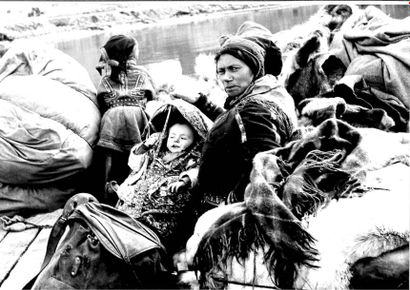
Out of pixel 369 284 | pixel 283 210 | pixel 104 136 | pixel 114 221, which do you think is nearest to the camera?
pixel 369 284

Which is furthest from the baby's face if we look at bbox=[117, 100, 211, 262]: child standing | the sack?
the sack

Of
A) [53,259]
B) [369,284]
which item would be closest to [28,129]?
[53,259]

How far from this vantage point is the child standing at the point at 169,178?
2695mm

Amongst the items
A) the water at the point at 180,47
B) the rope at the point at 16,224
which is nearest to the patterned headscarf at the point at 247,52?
the water at the point at 180,47

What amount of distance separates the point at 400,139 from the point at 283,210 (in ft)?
2.33

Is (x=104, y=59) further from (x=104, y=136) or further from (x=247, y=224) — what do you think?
(x=247, y=224)

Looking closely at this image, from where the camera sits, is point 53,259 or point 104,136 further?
point 104,136

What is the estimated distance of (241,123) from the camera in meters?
2.44

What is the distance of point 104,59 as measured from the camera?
3910mm

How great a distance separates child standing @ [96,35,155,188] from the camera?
3.77 m

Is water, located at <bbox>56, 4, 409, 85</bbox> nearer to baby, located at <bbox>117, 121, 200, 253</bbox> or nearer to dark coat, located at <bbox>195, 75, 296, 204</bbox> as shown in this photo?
baby, located at <bbox>117, 121, 200, 253</bbox>

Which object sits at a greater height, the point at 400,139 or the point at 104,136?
the point at 400,139

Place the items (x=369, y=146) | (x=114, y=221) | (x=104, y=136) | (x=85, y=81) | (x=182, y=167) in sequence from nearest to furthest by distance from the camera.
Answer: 1. (x=369, y=146)
2. (x=114, y=221)
3. (x=182, y=167)
4. (x=104, y=136)
5. (x=85, y=81)

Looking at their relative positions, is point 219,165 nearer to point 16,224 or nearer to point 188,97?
point 188,97
